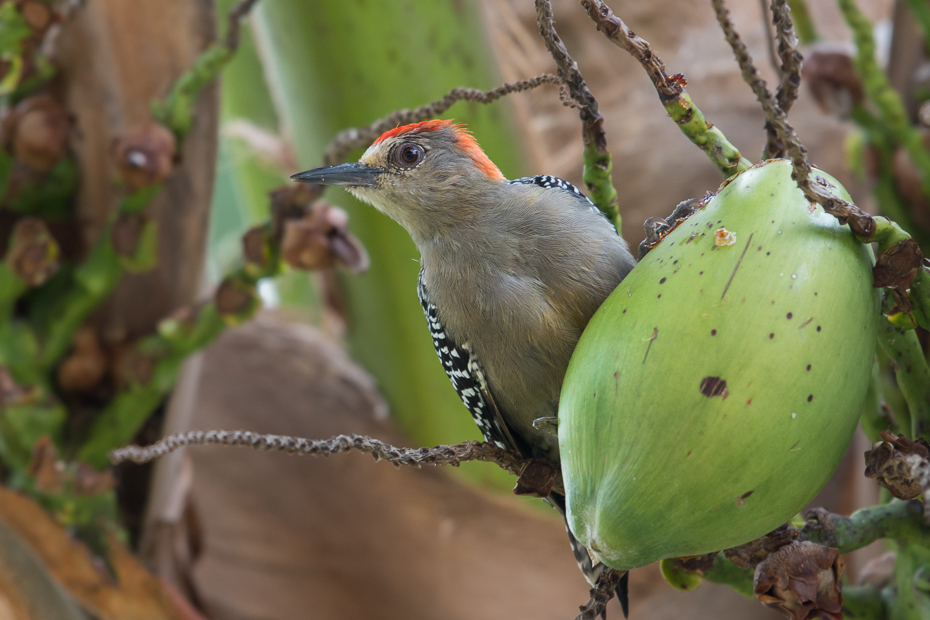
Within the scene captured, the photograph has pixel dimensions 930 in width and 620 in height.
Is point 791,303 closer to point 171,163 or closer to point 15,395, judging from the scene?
point 171,163

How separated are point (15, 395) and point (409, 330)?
2.90ft

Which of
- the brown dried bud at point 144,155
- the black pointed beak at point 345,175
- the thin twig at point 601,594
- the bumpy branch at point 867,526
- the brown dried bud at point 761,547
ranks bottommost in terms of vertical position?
the bumpy branch at point 867,526

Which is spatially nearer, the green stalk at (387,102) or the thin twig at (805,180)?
the thin twig at (805,180)

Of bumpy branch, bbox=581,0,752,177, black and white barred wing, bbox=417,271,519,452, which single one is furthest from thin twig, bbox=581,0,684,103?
black and white barred wing, bbox=417,271,519,452

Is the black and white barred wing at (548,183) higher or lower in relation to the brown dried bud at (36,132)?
lower

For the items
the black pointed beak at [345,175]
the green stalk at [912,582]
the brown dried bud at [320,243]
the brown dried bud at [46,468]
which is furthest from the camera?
the brown dried bud at [46,468]

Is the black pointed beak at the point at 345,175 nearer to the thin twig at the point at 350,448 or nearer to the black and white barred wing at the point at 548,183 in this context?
the black and white barred wing at the point at 548,183

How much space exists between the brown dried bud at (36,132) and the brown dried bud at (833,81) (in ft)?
4.75

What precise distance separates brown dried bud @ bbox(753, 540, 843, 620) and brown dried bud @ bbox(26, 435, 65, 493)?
46.8 inches

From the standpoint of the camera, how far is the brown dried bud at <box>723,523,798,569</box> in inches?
25.9

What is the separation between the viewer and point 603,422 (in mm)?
577

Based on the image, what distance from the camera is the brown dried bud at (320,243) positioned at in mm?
1243

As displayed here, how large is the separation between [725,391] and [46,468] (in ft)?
4.03

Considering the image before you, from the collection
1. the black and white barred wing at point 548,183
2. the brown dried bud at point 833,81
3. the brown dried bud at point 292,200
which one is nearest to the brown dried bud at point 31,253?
the brown dried bud at point 292,200
